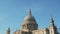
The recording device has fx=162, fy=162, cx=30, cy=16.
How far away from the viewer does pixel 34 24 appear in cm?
6981

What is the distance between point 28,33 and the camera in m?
65.4

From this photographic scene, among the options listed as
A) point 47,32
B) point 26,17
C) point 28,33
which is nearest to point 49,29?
point 47,32

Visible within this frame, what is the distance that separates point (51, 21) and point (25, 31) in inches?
490

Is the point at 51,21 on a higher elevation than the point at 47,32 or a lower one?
higher

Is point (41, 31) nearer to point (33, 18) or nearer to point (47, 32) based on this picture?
point (47, 32)

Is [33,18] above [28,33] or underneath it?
above

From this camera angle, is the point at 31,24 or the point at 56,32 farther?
the point at 31,24

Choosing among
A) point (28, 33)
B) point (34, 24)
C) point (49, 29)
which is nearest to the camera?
Answer: point (49, 29)

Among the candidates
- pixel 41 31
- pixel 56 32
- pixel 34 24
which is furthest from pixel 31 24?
pixel 56 32

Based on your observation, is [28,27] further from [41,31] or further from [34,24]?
[41,31]

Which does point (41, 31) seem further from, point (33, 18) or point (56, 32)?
point (33, 18)

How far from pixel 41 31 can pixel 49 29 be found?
3.58 metres

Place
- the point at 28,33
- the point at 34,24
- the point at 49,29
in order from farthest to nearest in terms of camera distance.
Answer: the point at 34,24 → the point at 28,33 → the point at 49,29

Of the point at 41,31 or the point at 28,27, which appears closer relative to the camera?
the point at 41,31
